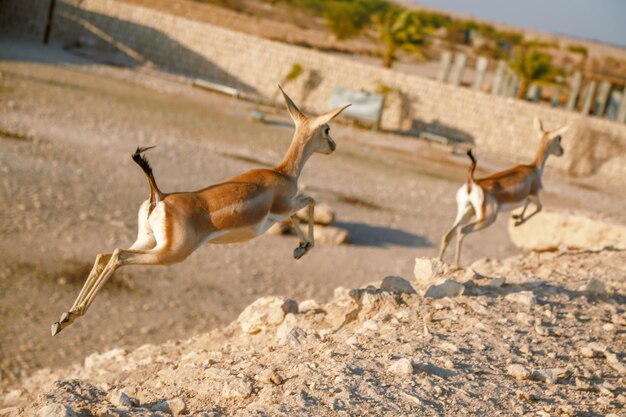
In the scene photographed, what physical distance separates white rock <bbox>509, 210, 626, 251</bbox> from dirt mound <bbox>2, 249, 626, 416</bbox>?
4501 mm

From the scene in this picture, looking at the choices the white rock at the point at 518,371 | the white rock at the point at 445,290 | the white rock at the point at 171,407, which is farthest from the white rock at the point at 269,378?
the white rock at the point at 445,290

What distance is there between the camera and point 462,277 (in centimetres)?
785

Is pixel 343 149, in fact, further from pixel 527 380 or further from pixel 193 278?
pixel 527 380

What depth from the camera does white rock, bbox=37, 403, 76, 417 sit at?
173 inches

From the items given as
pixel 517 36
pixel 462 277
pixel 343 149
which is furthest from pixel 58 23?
pixel 517 36

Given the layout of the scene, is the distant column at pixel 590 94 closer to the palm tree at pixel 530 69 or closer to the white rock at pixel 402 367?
the palm tree at pixel 530 69

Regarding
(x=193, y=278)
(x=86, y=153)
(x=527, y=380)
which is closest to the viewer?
(x=527, y=380)

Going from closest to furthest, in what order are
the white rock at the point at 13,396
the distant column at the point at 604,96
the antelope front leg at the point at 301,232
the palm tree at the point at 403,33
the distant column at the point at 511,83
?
1. the antelope front leg at the point at 301,232
2. the white rock at the point at 13,396
3. the distant column at the point at 604,96
4. the distant column at the point at 511,83
5. the palm tree at the point at 403,33

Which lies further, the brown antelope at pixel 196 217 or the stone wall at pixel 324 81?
the stone wall at pixel 324 81

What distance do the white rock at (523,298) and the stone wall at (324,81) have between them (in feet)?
61.1

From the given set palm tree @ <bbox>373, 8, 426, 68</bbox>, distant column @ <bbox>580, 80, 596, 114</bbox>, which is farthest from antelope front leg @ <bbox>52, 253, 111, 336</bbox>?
palm tree @ <bbox>373, 8, 426, 68</bbox>

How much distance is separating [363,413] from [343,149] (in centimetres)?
1796

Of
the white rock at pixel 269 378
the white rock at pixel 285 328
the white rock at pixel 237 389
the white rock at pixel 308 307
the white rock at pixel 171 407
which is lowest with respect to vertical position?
the white rock at pixel 308 307

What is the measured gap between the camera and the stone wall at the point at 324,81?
26203 millimetres
